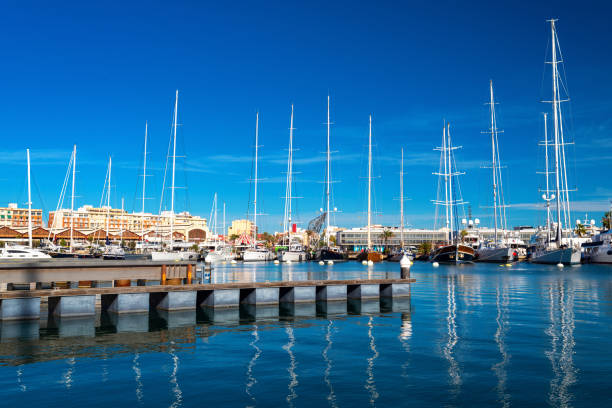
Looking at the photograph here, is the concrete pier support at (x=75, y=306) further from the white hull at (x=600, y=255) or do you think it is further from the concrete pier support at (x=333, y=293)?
the white hull at (x=600, y=255)

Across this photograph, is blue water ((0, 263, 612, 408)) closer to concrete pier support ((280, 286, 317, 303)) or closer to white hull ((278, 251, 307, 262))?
concrete pier support ((280, 286, 317, 303))

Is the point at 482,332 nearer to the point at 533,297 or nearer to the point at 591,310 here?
the point at 591,310

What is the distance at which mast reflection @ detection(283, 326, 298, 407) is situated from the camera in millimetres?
12906

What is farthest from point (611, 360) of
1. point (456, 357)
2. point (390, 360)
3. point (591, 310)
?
point (591, 310)

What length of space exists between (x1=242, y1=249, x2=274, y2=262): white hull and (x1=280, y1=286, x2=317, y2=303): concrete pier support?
75147 millimetres

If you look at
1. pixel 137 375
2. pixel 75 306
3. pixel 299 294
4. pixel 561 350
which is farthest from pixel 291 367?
pixel 299 294

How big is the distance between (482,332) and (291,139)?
7966cm

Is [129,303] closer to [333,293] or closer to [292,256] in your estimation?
[333,293]

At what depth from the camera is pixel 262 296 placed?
1163 inches

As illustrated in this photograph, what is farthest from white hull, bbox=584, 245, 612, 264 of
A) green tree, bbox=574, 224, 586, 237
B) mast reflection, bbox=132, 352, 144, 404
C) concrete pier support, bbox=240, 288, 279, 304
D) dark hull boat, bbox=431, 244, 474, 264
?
mast reflection, bbox=132, 352, 144, 404

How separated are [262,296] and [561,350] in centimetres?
1605

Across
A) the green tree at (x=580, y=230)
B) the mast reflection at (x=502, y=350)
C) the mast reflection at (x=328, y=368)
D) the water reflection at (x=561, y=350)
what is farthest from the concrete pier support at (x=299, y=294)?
the green tree at (x=580, y=230)

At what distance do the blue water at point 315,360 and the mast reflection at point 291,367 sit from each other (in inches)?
1.2

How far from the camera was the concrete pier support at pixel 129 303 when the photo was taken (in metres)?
25.5
